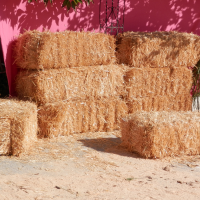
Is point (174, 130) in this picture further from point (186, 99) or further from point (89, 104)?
point (186, 99)

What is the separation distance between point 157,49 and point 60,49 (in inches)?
73.6

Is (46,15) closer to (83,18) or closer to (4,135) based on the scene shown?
(83,18)

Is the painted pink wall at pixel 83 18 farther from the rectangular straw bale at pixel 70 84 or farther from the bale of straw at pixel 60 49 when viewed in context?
the rectangular straw bale at pixel 70 84

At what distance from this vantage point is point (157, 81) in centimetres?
681

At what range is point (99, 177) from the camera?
14.5 ft

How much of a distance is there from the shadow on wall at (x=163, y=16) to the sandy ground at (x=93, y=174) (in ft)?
9.45

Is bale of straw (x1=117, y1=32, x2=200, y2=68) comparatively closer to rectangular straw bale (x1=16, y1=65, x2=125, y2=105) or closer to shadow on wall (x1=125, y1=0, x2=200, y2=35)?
rectangular straw bale (x1=16, y1=65, x2=125, y2=105)

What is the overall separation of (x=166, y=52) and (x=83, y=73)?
65.9 inches

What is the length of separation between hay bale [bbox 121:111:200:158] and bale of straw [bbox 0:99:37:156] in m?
1.41

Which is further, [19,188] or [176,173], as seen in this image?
[176,173]

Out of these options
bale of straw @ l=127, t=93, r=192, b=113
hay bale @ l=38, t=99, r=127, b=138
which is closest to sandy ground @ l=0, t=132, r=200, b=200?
hay bale @ l=38, t=99, r=127, b=138

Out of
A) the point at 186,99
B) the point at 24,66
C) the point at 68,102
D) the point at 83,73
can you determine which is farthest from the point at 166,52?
the point at 24,66

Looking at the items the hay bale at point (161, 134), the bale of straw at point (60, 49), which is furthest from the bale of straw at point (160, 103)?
the hay bale at point (161, 134)

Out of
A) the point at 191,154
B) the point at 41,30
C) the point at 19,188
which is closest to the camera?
the point at 19,188
